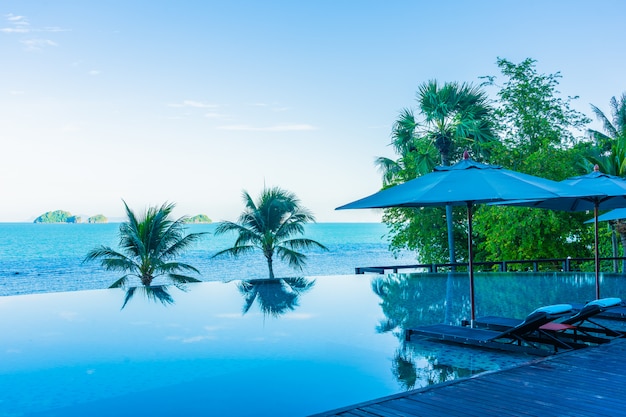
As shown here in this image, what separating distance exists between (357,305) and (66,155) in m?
32.3

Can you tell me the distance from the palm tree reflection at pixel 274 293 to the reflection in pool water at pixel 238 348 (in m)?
0.05

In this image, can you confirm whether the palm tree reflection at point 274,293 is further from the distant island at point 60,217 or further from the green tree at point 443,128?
the distant island at point 60,217

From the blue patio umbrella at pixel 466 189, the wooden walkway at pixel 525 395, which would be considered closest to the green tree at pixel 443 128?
the blue patio umbrella at pixel 466 189

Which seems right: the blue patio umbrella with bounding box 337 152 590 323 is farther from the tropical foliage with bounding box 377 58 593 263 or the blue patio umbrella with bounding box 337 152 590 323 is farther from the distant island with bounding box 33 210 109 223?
the distant island with bounding box 33 210 109 223

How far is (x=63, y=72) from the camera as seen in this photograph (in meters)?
24.5

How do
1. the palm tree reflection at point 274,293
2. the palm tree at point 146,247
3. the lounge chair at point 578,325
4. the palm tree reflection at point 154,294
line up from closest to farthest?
the lounge chair at point 578,325, the palm tree reflection at point 274,293, the palm tree reflection at point 154,294, the palm tree at point 146,247

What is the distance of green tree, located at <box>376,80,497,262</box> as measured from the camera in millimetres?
18531

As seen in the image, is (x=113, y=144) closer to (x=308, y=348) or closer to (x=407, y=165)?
(x=407, y=165)

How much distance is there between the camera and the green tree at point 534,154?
1566cm

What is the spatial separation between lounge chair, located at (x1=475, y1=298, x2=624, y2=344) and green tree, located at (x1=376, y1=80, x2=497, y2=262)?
466 inches

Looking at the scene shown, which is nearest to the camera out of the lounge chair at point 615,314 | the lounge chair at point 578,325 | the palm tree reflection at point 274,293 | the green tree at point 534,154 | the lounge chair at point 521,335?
the lounge chair at point 521,335

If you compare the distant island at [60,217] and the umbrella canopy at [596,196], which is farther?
the distant island at [60,217]

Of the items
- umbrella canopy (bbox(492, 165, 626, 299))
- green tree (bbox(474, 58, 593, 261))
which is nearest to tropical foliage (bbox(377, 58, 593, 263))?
green tree (bbox(474, 58, 593, 261))

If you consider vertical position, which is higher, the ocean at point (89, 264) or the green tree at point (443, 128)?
the green tree at point (443, 128)
